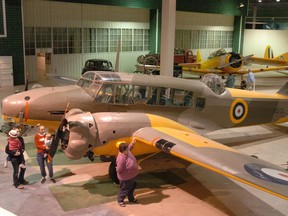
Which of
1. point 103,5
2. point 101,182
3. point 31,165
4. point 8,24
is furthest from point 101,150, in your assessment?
point 103,5

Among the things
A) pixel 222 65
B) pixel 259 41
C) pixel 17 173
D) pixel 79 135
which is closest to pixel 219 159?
pixel 79 135

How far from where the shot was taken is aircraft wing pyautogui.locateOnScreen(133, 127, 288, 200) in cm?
627

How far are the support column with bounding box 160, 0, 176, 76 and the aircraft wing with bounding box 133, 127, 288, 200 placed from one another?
10204mm

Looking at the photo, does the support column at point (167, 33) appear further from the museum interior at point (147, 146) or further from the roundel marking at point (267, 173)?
the roundel marking at point (267, 173)

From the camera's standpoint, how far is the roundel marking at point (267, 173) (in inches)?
249

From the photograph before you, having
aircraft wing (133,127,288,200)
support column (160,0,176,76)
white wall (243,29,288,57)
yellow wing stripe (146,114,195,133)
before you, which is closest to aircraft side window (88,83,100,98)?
yellow wing stripe (146,114,195,133)

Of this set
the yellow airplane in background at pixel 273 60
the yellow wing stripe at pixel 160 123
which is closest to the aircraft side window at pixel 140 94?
the yellow wing stripe at pixel 160 123

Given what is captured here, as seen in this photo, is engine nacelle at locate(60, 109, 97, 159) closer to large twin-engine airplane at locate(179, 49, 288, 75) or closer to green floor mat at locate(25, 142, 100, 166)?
green floor mat at locate(25, 142, 100, 166)

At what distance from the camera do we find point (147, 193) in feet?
28.2

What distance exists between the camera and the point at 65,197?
27.0ft

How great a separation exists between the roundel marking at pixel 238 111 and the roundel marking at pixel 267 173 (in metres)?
4.91

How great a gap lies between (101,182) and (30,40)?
18.8m

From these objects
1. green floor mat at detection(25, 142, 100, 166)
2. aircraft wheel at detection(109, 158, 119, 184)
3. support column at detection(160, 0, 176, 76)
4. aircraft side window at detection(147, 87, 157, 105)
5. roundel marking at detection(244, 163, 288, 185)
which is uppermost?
support column at detection(160, 0, 176, 76)

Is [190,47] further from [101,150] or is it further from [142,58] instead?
[101,150]
